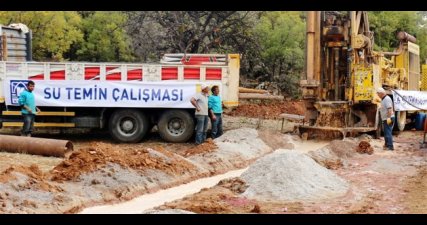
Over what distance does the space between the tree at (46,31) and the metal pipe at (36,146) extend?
650 inches

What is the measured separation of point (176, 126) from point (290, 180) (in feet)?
23.6

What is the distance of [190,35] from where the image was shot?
27.5m

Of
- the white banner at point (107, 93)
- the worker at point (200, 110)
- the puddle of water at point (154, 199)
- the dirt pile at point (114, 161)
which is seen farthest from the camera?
the white banner at point (107, 93)

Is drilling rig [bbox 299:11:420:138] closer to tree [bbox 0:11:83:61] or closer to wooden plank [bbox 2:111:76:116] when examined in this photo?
wooden plank [bbox 2:111:76:116]

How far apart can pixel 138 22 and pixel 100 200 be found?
67.3 feet

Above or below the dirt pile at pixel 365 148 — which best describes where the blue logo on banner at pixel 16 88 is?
above

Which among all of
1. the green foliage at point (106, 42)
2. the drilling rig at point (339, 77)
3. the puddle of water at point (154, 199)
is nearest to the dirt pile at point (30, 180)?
the puddle of water at point (154, 199)

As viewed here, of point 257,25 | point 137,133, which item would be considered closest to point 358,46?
point 137,133

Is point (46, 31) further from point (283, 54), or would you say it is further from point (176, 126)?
point (176, 126)

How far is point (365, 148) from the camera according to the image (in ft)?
51.6

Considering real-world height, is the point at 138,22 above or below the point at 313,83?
above

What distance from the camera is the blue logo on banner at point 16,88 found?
56.6 ft

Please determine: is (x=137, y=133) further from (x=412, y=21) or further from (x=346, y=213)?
(x=412, y=21)

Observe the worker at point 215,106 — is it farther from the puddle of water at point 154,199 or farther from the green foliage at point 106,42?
the green foliage at point 106,42
